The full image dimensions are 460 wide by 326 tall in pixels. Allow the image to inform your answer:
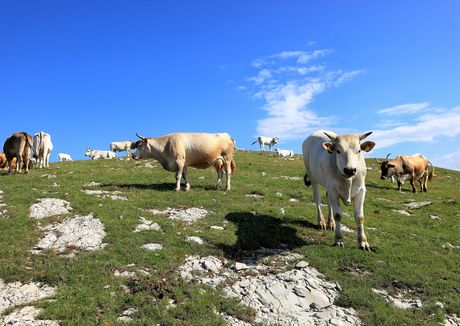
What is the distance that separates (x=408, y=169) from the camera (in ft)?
101

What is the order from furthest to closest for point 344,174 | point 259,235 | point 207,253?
1. point 259,235
2. point 207,253
3. point 344,174

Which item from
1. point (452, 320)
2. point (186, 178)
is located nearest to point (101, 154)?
point (186, 178)

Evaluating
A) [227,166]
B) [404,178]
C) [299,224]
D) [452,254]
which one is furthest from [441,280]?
[404,178]

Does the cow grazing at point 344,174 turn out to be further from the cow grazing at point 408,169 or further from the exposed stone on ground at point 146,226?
the cow grazing at point 408,169

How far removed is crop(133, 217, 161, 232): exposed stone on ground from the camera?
13123 millimetres

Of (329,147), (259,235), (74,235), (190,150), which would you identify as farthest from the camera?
(190,150)

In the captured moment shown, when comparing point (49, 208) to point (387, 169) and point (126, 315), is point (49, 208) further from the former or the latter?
point (387, 169)

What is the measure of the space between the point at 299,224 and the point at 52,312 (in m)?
9.53

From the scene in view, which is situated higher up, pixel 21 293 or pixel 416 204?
pixel 416 204

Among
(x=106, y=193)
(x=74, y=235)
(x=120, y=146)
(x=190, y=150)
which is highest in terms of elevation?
(x=120, y=146)

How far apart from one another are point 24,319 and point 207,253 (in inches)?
195

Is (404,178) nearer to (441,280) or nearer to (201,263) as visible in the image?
(441,280)

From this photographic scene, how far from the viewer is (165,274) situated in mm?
9914

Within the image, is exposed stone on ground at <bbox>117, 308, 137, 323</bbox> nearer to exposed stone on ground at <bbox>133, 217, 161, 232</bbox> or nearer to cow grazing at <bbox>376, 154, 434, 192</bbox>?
exposed stone on ground at <bbox>133, 217, 161, 232</bbox>
